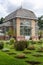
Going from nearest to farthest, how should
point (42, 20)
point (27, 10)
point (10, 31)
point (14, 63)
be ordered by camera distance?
point (14, 63) → point (10, 31) → point (27, 10) → point (42, 20)

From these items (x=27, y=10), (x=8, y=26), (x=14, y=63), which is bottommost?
(x=14, y=63)

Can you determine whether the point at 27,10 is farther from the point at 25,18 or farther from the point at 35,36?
the point at 35,36

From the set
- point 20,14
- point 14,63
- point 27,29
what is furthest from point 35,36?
point 14,63

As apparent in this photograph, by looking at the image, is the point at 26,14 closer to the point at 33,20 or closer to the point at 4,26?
the point at 33,20

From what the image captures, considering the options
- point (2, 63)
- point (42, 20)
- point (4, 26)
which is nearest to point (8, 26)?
point (4, 26)

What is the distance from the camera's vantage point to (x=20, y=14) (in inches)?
2180

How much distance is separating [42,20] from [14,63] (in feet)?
237

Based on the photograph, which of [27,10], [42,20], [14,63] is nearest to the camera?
[14,63]

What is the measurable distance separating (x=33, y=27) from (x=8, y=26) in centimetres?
611

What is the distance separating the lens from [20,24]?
54781 millimetres

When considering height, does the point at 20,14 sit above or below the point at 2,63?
above

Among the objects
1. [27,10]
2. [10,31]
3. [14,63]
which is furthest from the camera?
[27,10]

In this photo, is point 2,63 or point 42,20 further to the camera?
point 42,20

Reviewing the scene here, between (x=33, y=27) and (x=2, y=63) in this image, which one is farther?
(x=33, y=27)
